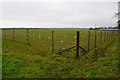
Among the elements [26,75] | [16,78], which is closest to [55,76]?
[26,75]

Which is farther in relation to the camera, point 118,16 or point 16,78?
point 118,16

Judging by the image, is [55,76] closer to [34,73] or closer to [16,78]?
[34,73]

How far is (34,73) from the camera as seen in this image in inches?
136

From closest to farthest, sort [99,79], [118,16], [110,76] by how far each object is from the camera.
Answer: [99,79], [110,76], [118,16]

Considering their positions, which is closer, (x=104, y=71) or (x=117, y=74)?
(x=117, y=74)

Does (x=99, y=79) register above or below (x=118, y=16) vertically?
below

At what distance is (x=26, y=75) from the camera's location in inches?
130

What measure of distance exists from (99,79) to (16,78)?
276 centimetres

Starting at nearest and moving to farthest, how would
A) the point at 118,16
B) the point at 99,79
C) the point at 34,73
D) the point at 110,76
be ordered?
the point at 99,79
the point at 110,76
the point at 34,73
the point at 118,16

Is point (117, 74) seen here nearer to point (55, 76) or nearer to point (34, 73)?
point (55, 76)

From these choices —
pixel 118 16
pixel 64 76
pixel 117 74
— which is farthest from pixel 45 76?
pixel 118 16

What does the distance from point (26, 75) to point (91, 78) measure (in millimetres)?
2266

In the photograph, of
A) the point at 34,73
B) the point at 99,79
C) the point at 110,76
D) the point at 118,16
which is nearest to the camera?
the point at 99,79

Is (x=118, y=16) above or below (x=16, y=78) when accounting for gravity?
above
